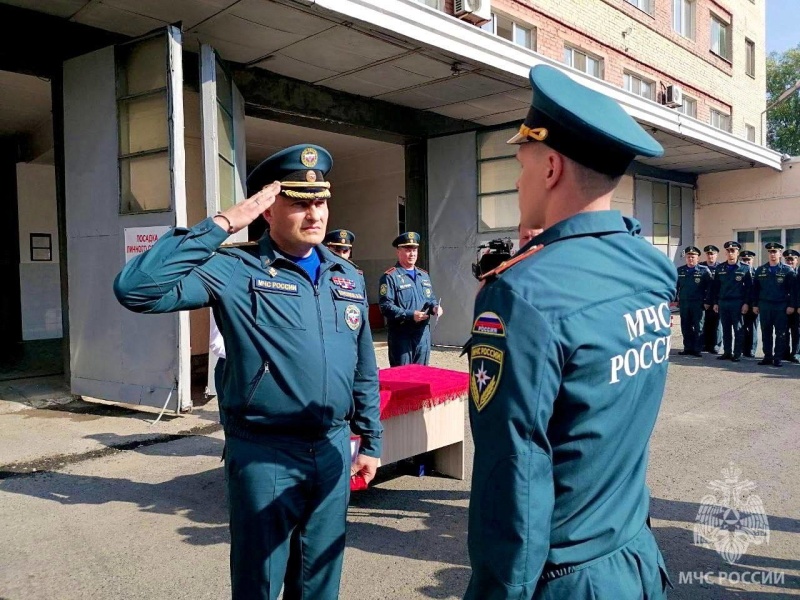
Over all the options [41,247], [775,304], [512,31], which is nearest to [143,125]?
[512,31]

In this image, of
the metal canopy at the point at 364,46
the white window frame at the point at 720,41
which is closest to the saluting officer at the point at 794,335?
the metal canopy at the point at 364,46

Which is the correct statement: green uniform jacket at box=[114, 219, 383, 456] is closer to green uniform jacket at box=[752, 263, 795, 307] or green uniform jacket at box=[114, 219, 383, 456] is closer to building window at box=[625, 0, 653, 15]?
green uniform jacket at box=[752, 263, 795, 307]

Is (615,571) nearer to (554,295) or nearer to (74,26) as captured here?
(554,295)

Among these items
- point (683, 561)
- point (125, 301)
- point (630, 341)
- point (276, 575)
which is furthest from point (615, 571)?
point (683, 561)

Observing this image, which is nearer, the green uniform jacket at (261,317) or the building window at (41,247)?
the green uniform jacket at (261,317)

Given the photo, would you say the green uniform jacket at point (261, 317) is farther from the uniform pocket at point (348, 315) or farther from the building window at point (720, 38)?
the building window at point (720, 38)

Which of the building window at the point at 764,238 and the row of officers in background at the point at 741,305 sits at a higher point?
the building window at the point at 764,238

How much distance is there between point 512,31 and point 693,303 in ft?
21.9

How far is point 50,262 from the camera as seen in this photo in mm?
14102

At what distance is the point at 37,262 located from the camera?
13.8m

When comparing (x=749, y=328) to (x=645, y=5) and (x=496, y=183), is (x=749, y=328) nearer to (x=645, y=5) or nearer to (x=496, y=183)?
(x=496, y=183)

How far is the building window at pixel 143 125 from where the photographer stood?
6.59 metres

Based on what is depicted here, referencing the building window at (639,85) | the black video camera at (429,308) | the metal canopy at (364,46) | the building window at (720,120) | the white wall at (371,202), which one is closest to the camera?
the metal canopy at (364,46)

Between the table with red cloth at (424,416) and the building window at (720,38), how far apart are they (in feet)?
64.9
